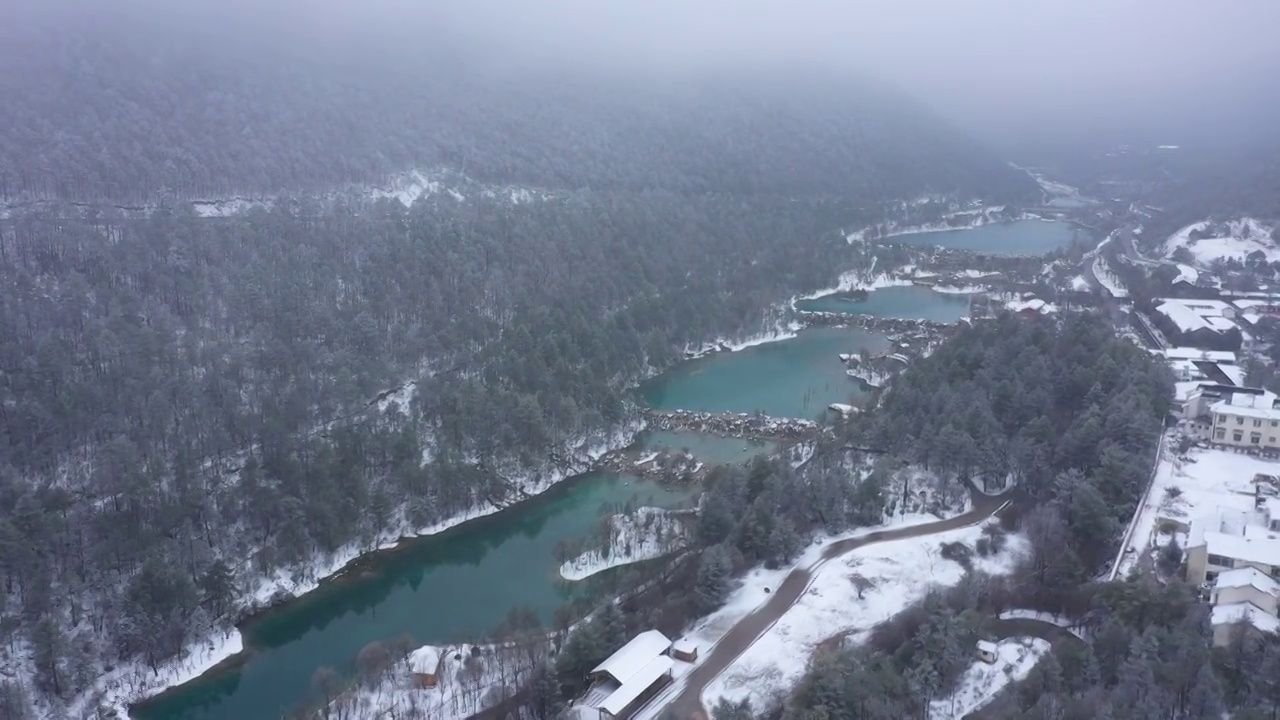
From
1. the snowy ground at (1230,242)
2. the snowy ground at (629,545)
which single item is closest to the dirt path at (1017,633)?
the snowy ground at (629,545)

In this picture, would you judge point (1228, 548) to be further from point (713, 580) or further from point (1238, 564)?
point (713, 580)

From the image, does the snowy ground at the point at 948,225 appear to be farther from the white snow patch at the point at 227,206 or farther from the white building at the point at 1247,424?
the white building at the point at 1247,424

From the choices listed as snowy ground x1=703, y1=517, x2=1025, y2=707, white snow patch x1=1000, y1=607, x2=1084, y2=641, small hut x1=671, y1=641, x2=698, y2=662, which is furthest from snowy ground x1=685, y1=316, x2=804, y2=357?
small hut x1=671, y1=641, x2=698, y2=662

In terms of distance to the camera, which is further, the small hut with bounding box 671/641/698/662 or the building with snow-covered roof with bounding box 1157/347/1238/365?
the building with snow-covered roof with bounding box 1157/347/1238/365

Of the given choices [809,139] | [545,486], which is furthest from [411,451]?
[809,139]

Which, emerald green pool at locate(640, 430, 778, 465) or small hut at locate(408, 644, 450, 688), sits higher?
small hut at locate(408, 644, 450, 688)

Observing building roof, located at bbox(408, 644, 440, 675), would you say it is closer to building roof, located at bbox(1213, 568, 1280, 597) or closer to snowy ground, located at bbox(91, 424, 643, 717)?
snowy ground, located at bbox(91, 424, 643, 717)

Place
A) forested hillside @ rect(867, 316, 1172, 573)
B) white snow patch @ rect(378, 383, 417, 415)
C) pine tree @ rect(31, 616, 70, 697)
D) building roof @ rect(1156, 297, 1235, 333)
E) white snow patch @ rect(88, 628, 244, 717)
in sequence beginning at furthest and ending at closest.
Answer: building roof @ rect(1156, 297, 1235, 333)
white snow patch @ rect(378, 383, 417, 415)
forested hillside @ rect(867, 316, 1172, 573)
white snow patch @ rect(88, 628, 244, 717)
pine tree @ rect(31, 616, 70, 697)
